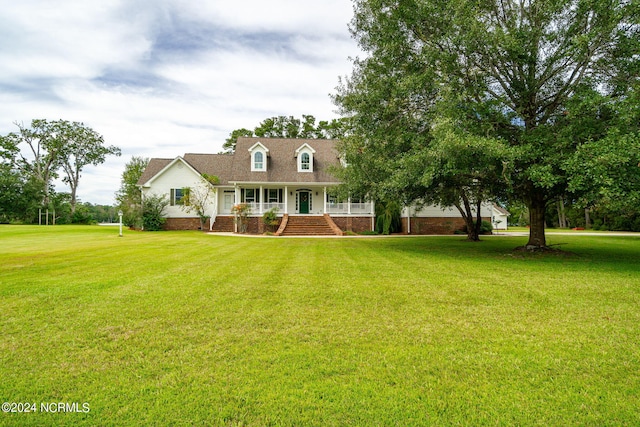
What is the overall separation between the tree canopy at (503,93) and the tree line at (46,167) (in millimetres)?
39485

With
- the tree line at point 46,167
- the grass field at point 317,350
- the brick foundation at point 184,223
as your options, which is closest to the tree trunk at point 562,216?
the grass field at point 317,350

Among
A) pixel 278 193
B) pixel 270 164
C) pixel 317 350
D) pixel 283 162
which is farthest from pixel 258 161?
pixel 317 350

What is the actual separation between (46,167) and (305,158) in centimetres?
3639

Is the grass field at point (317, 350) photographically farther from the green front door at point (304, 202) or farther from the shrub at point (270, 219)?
the green front door at point (304, 202)

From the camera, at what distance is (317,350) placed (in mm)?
3631

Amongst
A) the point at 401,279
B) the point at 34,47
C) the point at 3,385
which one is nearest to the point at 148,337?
the point at 3,385

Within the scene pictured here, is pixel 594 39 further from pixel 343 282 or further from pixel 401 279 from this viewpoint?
pixel 343 282

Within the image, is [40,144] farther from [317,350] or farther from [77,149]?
[317,350]

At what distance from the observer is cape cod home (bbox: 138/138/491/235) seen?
24531 millimetres

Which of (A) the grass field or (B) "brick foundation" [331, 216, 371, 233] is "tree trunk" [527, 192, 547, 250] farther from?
(B) "brick foundation" [331, 216, 371, 233]

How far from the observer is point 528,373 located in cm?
320

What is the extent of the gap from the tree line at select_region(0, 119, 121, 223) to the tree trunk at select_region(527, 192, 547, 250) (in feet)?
142

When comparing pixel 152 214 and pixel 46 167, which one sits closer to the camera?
pixel 152 214

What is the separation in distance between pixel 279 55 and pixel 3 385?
18.1 meters
